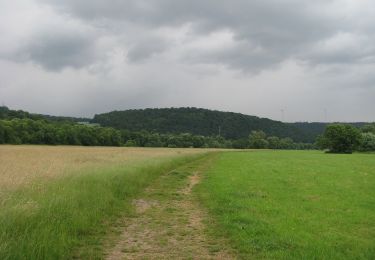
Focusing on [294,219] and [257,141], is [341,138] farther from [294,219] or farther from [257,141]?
[294,219]

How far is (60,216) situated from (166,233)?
2.68m

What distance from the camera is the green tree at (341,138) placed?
106 meters

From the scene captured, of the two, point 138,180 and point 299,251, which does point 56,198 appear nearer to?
point 299,251

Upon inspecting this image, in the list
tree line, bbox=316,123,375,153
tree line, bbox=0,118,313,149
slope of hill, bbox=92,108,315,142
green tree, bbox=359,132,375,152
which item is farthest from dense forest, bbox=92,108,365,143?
tree line, bbox=316,123,375,153

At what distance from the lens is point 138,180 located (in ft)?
71.3

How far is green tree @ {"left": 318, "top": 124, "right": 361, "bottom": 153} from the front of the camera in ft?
348

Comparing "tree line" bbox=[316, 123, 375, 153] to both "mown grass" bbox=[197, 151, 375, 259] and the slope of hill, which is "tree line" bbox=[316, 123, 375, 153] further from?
"mown grass" bbox=[197, 151, 375, 259]

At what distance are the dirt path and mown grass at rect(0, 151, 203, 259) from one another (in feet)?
1.91

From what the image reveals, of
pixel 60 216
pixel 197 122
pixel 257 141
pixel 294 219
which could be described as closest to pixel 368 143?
pixel 257 141

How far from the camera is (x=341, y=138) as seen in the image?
106 metres

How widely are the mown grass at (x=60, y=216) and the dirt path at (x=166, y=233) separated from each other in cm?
58

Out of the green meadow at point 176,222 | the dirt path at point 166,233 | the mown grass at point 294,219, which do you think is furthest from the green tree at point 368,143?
the dirt path at point 166,233

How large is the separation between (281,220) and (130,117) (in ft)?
533

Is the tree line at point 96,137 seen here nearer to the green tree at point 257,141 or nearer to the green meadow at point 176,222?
the green tree at point 257,141
